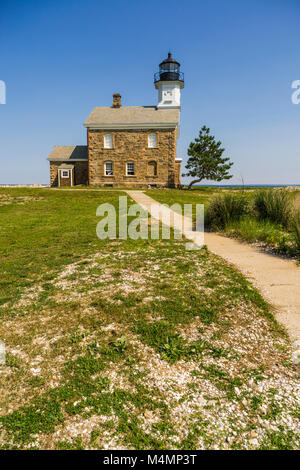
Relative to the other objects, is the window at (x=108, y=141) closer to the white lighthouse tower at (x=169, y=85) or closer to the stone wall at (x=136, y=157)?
the stone wall at (x=136, y=157)

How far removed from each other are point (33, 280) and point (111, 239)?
3.07m

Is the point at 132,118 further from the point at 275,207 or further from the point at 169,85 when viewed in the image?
the point at 275,207

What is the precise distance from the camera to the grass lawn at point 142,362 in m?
2.10

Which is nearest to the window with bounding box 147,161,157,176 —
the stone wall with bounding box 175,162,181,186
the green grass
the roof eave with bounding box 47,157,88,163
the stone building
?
the stone building

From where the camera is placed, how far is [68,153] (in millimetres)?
34031

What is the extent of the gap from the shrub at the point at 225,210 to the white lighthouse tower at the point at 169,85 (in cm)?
2786

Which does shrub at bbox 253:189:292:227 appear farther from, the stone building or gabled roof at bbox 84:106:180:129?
gabled roof at bbox 84:106:180:129

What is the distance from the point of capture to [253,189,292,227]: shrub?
27.5 feet

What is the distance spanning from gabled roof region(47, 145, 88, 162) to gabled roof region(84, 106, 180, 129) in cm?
440

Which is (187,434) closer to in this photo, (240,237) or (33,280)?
(33,280)

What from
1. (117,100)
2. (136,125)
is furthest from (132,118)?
(117,100)

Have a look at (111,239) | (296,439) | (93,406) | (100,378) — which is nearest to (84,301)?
(100,378)

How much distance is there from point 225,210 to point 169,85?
30.7 metres

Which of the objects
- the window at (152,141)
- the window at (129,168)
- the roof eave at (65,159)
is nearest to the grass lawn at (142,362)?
the window at (129,168)
